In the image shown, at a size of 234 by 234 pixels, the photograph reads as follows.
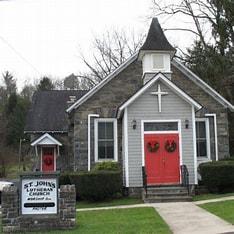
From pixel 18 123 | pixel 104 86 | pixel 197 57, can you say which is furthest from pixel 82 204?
pixel 18 123

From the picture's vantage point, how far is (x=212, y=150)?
84.4 feet

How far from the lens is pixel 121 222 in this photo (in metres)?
14.6

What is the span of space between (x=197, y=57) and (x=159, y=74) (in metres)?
13.4

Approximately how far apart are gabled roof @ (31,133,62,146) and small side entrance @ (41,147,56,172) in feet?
2.96

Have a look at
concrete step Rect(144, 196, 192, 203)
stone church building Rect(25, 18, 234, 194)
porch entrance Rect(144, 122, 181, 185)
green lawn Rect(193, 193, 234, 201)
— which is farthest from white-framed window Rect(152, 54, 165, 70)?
concrete step Rect(144, 196, 192, 203)

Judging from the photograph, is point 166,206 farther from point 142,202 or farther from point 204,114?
point 204,114

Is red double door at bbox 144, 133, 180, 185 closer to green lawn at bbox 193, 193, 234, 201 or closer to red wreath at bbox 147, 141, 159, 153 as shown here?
red wreath at bbox 147, 141, 159, 153

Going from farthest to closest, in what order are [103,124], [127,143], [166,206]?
[103,124] → [127,143] → [166,206]

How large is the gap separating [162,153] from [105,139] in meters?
3.27

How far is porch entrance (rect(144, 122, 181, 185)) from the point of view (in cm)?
2345

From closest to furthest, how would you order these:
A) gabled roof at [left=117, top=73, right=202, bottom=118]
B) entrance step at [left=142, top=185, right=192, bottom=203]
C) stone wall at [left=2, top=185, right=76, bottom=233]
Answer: stone wall at [left=2, top=185, right=76, bottom=233]
entrance step at [left=142, top=185, right=192, bottom=203]
gabled roof at [left=117, top=73, right=202, bottom=118]

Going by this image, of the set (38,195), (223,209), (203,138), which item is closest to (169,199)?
(223,209)

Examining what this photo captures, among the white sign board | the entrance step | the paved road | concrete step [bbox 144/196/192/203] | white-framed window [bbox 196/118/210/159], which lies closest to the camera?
the paved road

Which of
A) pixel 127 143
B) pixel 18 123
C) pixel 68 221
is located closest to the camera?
pixel 68 221
